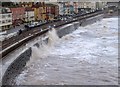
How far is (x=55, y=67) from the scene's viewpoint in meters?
16.2

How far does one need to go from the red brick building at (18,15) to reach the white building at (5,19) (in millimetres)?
1249

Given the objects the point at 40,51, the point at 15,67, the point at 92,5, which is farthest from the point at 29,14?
the point at 92,5

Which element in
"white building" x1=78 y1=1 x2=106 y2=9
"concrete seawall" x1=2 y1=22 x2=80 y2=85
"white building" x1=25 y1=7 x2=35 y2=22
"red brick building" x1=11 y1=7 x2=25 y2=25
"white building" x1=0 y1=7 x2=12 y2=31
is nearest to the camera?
"concrete seawall" x1=2 y1=22 x2=80 y2=85

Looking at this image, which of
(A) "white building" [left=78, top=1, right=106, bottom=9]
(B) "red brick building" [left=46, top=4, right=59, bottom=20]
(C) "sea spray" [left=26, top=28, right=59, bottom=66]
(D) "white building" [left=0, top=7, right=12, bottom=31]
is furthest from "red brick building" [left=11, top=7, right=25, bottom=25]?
(A) "white building" [left=78, top=1, right=106, bottom=9]

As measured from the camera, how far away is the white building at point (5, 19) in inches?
1109

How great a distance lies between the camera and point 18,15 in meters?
33.0

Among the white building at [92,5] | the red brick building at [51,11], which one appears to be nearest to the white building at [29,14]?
the red brick building at [51,11]

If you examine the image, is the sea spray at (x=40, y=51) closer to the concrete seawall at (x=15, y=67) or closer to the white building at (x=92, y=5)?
the concrete seawall at (x=15, y=67)

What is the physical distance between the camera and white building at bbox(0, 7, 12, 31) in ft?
92.4

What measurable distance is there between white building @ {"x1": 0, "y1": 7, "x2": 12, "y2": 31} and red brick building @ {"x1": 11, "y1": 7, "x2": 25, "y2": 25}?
4.10 ft

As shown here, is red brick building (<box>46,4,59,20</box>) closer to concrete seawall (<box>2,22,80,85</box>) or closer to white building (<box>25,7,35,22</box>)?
white building (<box>25,7,35,22</box>)

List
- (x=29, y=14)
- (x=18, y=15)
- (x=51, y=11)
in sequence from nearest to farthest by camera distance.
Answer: (x=18, y=15) < (x=29, y=14) < (x=51, y=11)

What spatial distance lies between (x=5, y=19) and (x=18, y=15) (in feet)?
14.0

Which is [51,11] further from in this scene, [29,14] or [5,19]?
[5,19]
